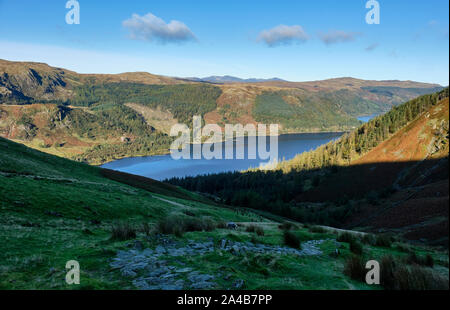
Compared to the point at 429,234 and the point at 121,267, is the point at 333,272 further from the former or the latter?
the point at 429,234

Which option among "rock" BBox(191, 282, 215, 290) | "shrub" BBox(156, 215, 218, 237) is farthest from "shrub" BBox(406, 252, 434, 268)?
"shrub" BBox(156, 215, 218, 237)

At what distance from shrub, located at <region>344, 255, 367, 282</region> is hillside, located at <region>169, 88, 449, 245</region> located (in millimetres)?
19172

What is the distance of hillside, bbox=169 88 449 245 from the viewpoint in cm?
4116

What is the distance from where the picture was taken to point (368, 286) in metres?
7.63

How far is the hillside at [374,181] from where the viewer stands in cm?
4116

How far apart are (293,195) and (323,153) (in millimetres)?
36476

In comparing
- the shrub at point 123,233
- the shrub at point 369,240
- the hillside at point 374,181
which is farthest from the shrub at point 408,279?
the hillside at point 374,181

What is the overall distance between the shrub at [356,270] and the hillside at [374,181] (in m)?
19.2

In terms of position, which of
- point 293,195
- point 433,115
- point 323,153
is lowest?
point 293,195

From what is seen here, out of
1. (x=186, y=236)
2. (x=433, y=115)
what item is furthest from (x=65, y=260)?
(x=433, y=115)

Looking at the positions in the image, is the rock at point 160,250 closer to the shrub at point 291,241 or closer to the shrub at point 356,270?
the shrub at point 291,241

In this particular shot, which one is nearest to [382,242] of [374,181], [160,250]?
[160,250]
